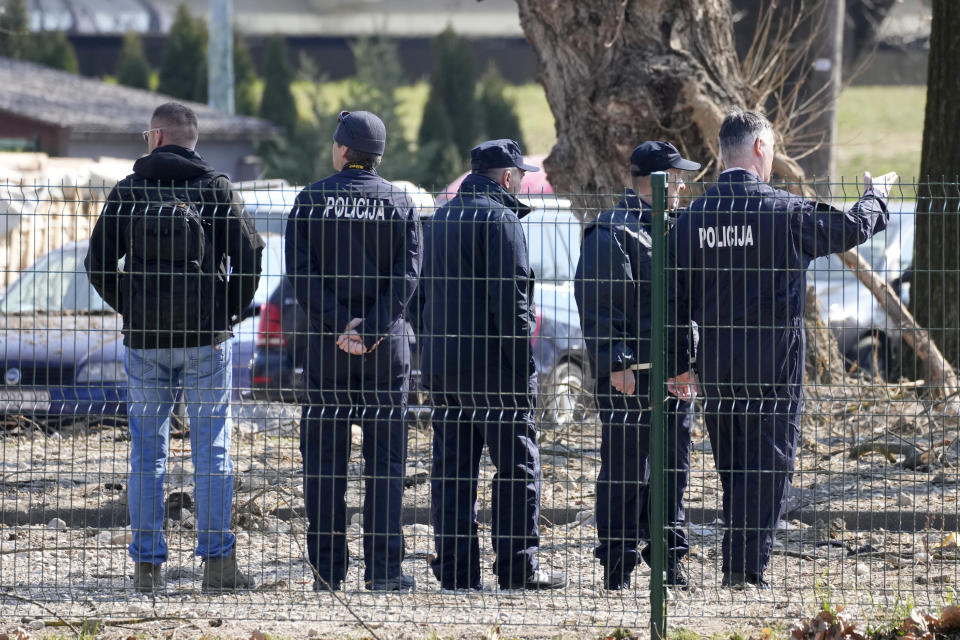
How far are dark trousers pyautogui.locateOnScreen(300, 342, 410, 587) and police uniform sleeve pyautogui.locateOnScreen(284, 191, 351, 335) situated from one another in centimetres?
17

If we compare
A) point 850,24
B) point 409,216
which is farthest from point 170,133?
point 850,24

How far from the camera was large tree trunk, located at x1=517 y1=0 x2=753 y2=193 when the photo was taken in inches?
363

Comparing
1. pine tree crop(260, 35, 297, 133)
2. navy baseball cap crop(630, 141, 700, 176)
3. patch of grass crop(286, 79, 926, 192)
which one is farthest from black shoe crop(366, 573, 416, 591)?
pine tree crop(260, 35, 297, 133)

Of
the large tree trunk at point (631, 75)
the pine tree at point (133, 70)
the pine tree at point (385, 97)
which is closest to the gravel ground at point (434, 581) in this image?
the large tree trunk at point (631, 75)

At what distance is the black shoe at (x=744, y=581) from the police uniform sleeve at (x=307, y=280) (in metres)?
1.94

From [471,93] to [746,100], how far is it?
2508 centimetres

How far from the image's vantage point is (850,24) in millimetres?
27906

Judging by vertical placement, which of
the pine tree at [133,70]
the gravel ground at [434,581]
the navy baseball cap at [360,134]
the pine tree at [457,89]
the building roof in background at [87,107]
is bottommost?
the gravel ground at [434,581]

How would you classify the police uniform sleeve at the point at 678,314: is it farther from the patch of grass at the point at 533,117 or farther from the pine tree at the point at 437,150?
the patch of grass at the point at 533,117

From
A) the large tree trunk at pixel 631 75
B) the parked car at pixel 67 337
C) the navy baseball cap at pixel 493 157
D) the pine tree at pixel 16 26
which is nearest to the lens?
the navy baseball cap at pixel 493 157

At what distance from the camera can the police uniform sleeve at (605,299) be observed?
5445 mm

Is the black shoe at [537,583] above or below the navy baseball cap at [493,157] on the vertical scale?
below

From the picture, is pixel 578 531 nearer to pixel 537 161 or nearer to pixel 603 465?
pixel 603 465

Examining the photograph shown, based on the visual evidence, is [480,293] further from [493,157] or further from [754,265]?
[754,265]
